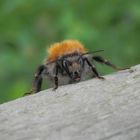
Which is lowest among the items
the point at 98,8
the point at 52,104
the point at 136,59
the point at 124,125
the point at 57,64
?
the point at 124,125

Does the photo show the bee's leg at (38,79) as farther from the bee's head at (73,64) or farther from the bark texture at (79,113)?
the bark texture at (79,113)

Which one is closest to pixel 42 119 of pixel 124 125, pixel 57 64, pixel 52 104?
pixel 52 104

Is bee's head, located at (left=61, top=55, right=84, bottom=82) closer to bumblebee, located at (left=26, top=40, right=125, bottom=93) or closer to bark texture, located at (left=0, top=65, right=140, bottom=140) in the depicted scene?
bumblebee, located at (left=26, top=40, right=125, bottom=93)

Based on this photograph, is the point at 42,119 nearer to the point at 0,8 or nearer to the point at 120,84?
the point at 120,84

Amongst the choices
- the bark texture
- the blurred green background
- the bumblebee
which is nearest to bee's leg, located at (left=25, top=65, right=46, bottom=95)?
the bumblebee

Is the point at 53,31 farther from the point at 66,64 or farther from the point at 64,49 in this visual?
the point at 66,64
